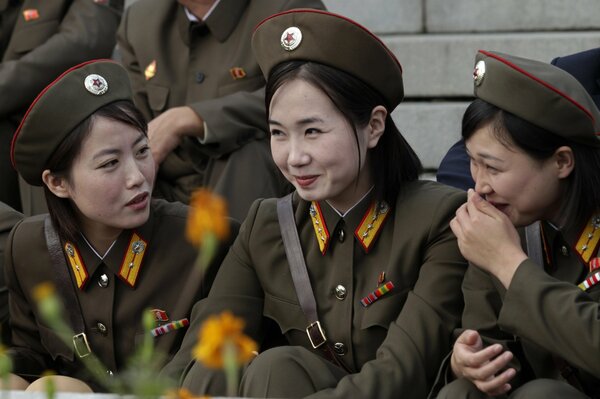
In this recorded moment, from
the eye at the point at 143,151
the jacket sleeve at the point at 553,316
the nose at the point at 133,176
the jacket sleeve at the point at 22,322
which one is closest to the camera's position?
the jacket sleeve at the point at 553,316

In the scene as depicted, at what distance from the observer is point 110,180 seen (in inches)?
149

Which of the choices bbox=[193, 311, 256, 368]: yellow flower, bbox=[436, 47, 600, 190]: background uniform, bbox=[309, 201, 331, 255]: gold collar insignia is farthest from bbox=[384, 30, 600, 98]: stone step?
bbox=[193, 311, 256, 368]: yellow flower

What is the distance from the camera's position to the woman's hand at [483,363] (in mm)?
2932

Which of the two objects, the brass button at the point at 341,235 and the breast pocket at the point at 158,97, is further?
the breast pocket at the point at 158,97

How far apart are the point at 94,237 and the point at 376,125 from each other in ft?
3.52

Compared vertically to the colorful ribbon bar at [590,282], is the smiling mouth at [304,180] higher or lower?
higher

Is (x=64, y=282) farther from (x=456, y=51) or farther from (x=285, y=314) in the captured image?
(x=456, y=51)

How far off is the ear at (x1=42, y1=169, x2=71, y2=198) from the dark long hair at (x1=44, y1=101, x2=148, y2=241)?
1 cm

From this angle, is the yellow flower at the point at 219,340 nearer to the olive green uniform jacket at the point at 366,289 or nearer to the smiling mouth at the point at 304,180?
the olive green uniform jacket at the point at 366,289

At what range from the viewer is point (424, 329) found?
328 centimetres

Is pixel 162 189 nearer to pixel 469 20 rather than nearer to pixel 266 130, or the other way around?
pixel 266 130

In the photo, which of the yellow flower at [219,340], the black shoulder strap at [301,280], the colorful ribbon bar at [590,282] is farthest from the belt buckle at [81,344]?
the yellow flower at [219,340]

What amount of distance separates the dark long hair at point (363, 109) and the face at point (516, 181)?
Result: 0.44 m

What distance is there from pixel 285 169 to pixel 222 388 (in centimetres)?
68
